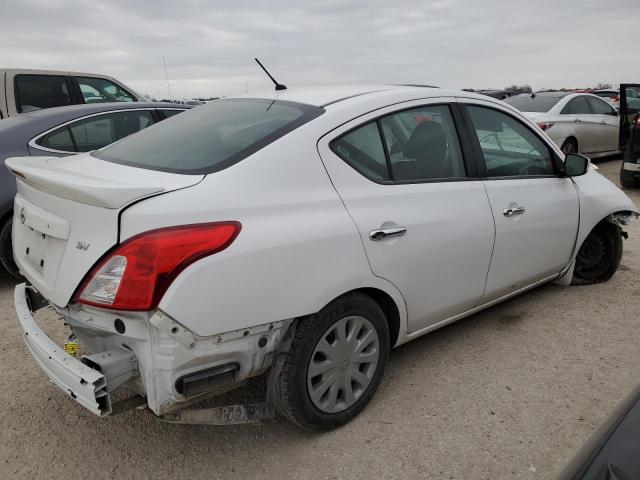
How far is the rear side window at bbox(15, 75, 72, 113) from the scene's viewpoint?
703 centimetres

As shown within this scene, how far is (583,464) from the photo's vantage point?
1.33 metres

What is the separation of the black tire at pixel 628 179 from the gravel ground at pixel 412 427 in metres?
5.18

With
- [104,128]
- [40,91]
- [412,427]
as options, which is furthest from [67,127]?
[412,427]

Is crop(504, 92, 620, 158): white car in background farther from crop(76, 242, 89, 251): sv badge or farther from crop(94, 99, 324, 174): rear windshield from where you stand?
crop(76, 242, 89, 251): sv badge

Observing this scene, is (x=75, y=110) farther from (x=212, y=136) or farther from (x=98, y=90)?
(x=212, y=136)

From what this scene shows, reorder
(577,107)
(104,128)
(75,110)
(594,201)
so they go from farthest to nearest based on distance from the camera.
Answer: (577,107), (104,128), (75,110), (594,201)

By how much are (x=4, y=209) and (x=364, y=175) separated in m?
3.24

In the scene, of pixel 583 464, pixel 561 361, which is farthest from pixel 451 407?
pixel 583 464

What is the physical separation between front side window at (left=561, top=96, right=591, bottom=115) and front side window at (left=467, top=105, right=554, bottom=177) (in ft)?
22.3

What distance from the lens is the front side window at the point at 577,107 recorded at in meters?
9.51

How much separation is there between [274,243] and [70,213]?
2.65 ft

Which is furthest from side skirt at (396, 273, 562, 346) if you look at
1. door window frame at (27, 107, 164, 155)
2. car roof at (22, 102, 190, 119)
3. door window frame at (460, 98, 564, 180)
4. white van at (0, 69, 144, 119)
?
white van at (0, 69, 144, 119)

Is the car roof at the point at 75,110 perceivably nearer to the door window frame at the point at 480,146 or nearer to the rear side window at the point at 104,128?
the rear side window at the point at 104,128

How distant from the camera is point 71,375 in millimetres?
1903
